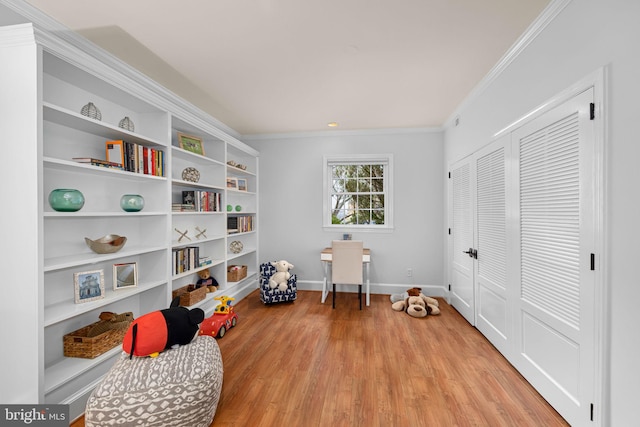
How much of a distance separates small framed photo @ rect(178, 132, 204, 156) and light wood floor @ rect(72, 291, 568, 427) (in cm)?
216

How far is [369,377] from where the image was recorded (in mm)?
2229

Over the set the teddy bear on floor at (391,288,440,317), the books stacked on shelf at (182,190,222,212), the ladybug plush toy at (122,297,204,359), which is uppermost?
the books stacked on shelf at (182,190,222,212)

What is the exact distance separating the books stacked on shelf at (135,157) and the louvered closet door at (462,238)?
3.33 metres

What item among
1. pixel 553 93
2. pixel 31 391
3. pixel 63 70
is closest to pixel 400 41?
pixel 553 93

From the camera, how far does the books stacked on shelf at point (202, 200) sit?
3.28m

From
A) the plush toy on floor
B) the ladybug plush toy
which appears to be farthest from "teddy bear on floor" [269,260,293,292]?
the ladybug plush toy

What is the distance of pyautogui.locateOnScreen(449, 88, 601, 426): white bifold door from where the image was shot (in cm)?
155

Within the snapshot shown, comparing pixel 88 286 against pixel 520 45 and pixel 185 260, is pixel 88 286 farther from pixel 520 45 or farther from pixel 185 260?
pixel 520 45

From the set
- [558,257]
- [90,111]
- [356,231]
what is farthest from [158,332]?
[356,231]

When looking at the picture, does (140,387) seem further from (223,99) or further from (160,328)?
(223,99)

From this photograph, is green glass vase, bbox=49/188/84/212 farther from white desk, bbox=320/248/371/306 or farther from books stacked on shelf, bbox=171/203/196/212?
white desk, bbox=320/248/371/306

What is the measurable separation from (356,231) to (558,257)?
2966 millimetres

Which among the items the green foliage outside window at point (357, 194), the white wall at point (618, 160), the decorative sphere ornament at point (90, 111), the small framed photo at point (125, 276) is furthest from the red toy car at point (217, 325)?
the white wall at point (618, 160)

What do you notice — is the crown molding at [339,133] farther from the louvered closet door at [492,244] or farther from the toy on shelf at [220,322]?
the toy on shelf at [220,322]
